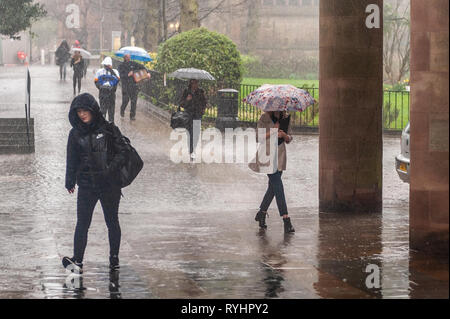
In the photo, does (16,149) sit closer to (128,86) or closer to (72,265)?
(128,86)

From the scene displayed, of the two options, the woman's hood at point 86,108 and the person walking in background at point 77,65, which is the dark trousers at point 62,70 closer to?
the person walking in background at point 77,65

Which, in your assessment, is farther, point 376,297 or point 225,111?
point 225,111

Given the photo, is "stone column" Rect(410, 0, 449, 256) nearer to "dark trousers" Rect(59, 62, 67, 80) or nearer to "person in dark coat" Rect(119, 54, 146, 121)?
"person in dark coat" Rect(119, 54, 146, 121)

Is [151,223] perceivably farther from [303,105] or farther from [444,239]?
[444,239]

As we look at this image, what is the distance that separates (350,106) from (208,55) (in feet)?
54.7

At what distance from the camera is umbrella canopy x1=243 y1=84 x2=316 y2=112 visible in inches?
505

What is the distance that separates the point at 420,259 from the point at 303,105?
2.77 meters

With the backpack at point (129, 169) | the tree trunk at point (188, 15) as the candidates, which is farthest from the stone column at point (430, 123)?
the tree trunk at point (188, 15)

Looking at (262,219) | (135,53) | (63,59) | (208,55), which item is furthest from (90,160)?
(63,59)

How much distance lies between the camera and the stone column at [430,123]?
10.7m

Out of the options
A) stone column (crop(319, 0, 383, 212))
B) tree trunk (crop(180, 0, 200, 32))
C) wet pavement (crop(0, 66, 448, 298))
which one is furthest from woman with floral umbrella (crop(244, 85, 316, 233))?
tree trunk (crop(180, 0, 200, 32))
